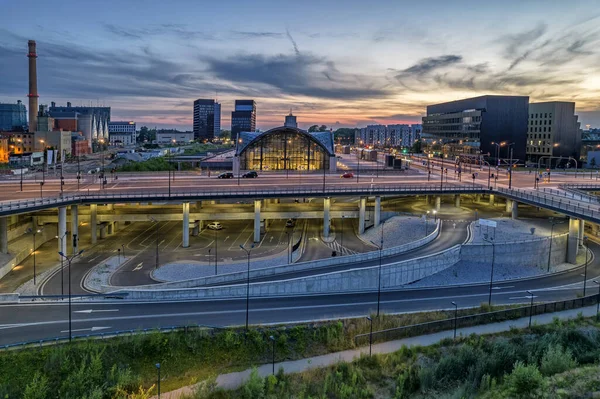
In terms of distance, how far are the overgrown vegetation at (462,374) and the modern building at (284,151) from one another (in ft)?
221

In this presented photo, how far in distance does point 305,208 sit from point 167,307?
1406 inches

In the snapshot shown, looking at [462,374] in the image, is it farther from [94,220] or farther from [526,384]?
[94,220]

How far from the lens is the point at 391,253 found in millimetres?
45531

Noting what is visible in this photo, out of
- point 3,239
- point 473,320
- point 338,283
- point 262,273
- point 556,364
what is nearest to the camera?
point 556,364

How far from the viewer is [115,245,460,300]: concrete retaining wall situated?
3594 centimetres

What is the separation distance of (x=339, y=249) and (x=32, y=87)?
11727 cm

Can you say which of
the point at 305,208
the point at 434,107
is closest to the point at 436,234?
the point at 305,208

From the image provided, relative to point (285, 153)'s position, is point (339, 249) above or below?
below

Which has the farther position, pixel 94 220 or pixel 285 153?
pixel 285 153

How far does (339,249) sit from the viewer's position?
5588cm

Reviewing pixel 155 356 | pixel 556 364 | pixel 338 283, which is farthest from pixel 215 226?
pixel 556 364

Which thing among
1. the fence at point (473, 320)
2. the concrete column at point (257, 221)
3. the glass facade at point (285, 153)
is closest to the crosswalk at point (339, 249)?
the concrete column at point (257, 221)

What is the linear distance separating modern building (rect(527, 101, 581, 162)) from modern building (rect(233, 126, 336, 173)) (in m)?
72.2

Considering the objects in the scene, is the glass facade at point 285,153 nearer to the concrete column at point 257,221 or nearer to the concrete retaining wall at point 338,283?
the concrete column at point 257,221
